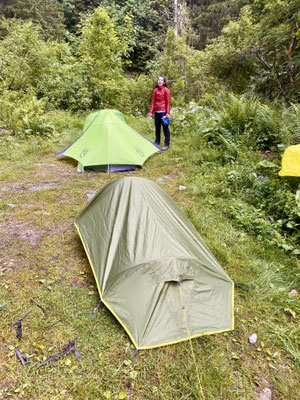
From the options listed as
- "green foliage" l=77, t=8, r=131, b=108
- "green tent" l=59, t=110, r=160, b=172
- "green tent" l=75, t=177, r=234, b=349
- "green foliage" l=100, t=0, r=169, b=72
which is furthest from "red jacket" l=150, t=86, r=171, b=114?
"green foliage" l=100, t=0, r=169, b=72

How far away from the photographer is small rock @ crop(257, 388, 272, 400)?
196 centimetres

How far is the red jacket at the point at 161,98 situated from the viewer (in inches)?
257

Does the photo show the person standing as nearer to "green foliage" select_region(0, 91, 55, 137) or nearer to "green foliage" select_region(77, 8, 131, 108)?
"green foliage" select_region(0, 91, 55, 137)

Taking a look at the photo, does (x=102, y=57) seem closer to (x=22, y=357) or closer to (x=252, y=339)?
(x=22, y=357)

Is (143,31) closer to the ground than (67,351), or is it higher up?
higher up

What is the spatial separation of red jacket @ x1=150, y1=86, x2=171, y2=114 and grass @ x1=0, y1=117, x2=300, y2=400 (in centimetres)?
347

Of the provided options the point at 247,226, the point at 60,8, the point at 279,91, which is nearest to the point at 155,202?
the point at 247,226

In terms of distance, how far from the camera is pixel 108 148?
18.8 ft

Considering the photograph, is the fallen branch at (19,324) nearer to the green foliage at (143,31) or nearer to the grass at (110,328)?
the grass at (110,328)

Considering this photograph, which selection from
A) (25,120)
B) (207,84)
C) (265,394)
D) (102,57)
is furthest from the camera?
(207,84)

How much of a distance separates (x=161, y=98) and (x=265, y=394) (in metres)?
6.31

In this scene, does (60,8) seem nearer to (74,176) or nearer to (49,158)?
(49,158)

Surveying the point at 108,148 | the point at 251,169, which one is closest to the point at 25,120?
the point at 108,148

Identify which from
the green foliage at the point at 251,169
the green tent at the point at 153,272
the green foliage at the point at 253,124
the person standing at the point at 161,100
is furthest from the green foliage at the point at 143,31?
the green tent at the point at 153,272
